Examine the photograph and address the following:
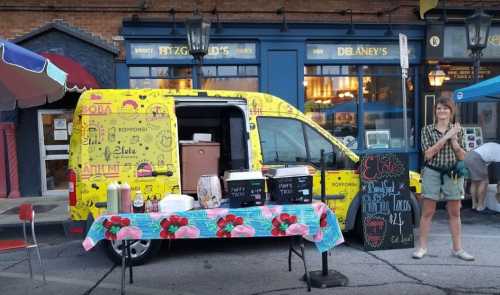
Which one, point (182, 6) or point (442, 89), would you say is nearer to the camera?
point (182, 6)

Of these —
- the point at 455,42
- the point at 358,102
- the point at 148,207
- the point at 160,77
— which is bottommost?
the point at 148,207

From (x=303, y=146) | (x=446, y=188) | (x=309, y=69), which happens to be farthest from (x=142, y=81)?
(x=446, y=188)

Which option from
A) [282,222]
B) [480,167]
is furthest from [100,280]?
[480,167]

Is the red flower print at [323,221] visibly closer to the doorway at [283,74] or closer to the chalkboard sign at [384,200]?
the chalkboard sign at [384,200]

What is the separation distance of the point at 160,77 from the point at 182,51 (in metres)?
0.82

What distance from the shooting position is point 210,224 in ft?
14.2

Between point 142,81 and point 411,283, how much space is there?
8175 millimetres

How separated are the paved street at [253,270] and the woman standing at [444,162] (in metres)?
0.47

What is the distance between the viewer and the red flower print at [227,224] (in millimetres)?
4332

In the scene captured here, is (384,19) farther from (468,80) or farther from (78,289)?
(78,289)

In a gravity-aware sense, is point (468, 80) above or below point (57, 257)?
above

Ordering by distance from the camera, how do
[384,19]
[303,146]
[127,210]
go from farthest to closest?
[384,19], [303,146], [127,210]

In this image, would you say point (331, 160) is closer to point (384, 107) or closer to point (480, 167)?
point (480, 167)

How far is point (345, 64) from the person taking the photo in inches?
468
